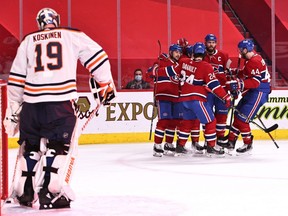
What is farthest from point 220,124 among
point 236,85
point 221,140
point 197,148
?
point 236,85

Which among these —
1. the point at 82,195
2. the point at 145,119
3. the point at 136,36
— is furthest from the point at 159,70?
the point at 136,36

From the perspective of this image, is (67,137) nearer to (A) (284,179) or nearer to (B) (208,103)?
(A) (284,179)

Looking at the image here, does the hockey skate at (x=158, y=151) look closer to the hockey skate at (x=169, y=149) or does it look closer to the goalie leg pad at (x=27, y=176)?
the hockey skate at (x=169, y=149)

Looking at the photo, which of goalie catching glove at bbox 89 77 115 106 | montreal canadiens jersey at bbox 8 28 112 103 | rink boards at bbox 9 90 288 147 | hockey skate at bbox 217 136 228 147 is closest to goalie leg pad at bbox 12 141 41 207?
montreal canadiens jersey at bbox 8 28 112 103

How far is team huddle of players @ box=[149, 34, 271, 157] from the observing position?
6.62 m

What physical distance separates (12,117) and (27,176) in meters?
0.37

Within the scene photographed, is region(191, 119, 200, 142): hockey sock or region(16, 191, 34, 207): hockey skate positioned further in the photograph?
region(191, 119, 200, 142): hockey sock

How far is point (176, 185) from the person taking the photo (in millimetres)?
4789

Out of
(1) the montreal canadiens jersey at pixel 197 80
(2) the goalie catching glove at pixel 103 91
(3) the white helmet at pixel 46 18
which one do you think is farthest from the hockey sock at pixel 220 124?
(3) the white helmet at pixel 46 18

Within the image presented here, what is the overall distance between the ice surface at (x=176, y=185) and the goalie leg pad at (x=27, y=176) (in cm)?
7

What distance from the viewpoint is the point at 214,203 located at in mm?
3947

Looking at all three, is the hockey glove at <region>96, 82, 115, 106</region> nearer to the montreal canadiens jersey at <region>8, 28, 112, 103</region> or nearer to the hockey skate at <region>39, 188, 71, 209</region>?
the montreal canadiens jersey at <region>8, 28, 112, 103</region>

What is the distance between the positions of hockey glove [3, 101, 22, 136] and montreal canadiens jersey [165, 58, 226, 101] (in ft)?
9.50

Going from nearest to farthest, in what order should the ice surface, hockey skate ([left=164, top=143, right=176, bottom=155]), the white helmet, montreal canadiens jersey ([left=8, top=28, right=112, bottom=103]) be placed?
1. the ice surface
2. montreal canadiens jersey ([left=8, top=28, right=112, bottom=103])
3. the white helmet
4. hockey skate ([left=164, top=143, right=176, bottom=155])
